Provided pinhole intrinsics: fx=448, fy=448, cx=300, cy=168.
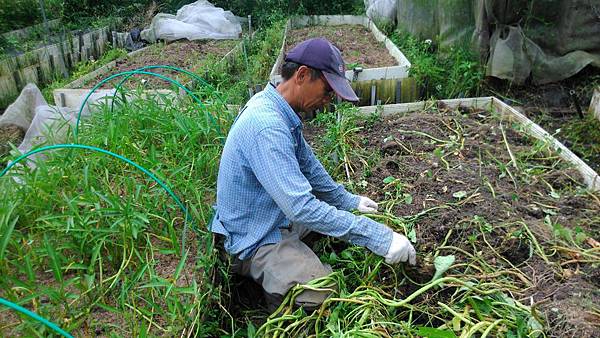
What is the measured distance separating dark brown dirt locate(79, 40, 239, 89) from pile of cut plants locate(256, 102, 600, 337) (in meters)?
2.78

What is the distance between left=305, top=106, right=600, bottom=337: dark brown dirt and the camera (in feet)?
5.93

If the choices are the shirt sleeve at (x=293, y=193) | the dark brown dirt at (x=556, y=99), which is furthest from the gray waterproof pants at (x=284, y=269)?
the dark brown dirt at (x=556, y=99)

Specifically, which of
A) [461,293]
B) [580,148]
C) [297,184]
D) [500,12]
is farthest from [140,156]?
[500,12]

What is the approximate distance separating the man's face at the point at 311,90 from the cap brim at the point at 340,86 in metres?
0.02

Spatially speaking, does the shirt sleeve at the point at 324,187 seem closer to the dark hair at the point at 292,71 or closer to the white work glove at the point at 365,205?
the white work glove at the point at 365,205

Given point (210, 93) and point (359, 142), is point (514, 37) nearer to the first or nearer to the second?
point (359, 142)

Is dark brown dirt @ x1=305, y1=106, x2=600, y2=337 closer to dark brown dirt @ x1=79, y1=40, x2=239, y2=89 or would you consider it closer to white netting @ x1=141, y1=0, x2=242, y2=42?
dark brown dirt @ x1=79, y1=40, x2=239, y2=89

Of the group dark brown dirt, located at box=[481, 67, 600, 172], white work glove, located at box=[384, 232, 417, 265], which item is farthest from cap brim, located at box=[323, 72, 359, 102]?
dark brown dirt, located at box=[481, 67, 600, 172]

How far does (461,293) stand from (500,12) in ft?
10.6

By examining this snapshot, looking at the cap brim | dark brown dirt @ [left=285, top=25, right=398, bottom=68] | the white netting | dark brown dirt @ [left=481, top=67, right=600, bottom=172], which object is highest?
the cap brim

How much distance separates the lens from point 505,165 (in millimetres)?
2736

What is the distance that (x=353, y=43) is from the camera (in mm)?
6137

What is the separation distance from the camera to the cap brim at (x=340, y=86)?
1886 millimetres

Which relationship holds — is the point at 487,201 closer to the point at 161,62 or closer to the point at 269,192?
the point at 269,192
